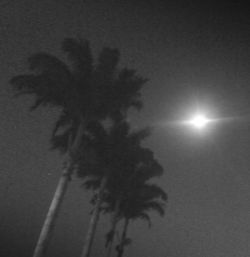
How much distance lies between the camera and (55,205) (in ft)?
58.6

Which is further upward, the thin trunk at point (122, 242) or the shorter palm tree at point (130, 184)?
the shorter palm tree at point (130, 184)

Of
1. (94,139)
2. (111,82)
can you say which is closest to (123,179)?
(94,139)

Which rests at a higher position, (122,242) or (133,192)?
(133,192)

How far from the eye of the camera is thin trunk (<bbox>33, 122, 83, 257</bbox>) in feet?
55.1

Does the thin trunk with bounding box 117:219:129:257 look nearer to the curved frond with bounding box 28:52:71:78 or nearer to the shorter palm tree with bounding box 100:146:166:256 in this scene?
the shorter palm tree with bounding box 100:146:166:256

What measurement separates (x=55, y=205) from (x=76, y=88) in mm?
6965

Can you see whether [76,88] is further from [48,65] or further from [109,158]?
[109,158]

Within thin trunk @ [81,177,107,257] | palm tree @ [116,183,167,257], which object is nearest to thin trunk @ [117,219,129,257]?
palm tree @ [116,183,167,257]

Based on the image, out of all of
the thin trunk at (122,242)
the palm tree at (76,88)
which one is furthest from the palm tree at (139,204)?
the palm tree at (76,88)

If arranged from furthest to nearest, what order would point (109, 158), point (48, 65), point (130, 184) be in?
point (130, 184), point (109, 158), point (48, 65)

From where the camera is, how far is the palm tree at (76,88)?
19031 mm

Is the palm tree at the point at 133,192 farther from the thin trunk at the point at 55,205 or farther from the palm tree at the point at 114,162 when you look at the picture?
the thin trunk at the point at 55,205

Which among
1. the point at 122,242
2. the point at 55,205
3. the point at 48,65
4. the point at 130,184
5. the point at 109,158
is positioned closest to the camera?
the point at 55,205

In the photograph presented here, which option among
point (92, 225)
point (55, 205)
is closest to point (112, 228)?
point (92, 225)
